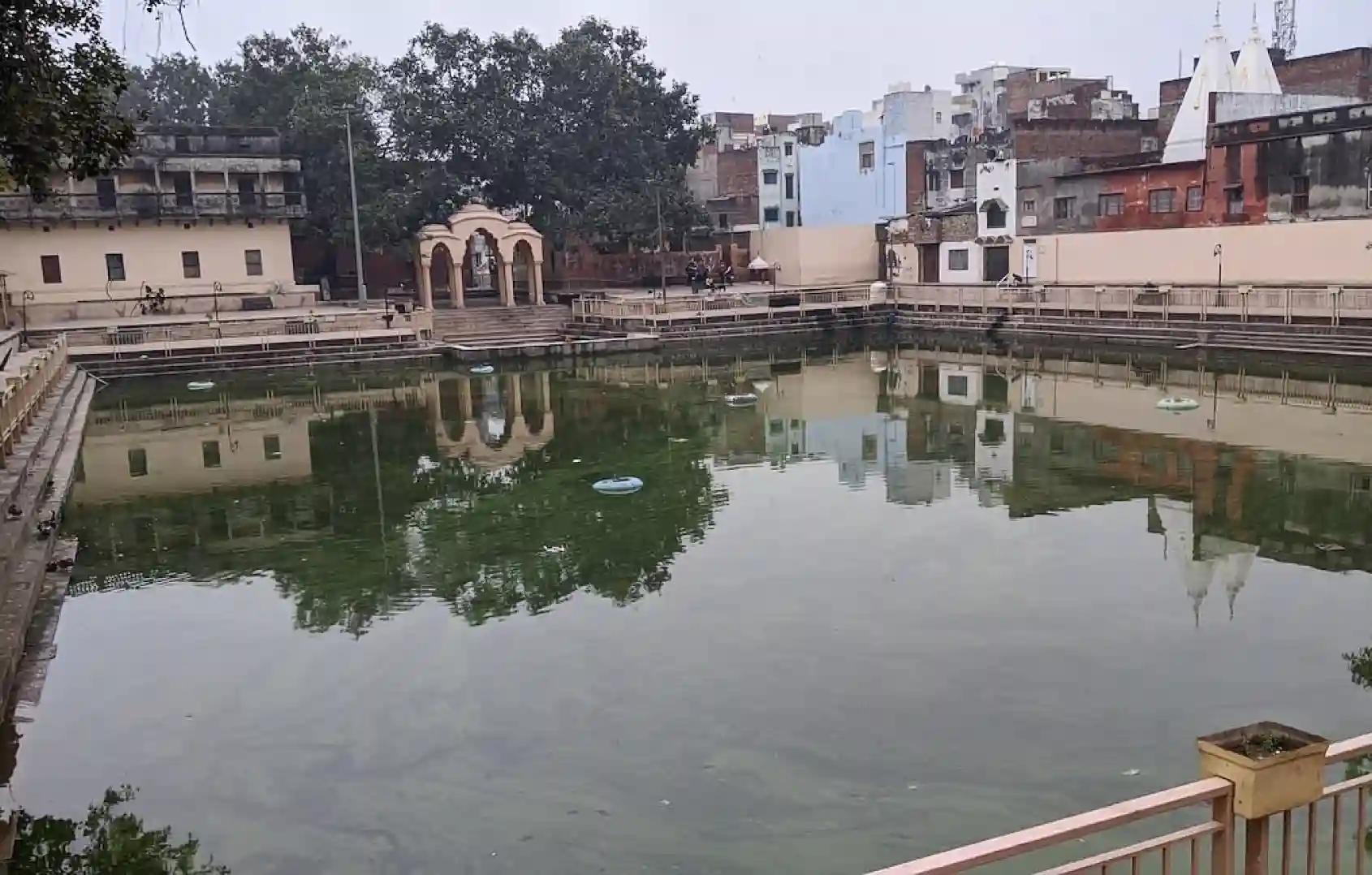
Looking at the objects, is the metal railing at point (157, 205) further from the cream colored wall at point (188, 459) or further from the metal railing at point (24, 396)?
the cream colored wall at point (188, 459)

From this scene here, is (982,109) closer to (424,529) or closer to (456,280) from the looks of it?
(456,280)

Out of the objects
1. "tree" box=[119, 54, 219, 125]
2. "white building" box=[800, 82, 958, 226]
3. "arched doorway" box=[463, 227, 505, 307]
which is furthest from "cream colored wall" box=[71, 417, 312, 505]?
"tree" box=[119, 54, 219, 125]

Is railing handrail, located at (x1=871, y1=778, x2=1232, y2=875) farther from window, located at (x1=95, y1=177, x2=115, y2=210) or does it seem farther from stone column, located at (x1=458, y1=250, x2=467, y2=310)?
window, located at (x1=95, y1=177, x2=115, y2=210)

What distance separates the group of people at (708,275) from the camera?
135 ft

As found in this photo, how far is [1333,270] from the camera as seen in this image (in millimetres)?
30516

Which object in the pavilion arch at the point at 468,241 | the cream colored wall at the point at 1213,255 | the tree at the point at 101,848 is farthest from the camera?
the pavilion arch at the point at 468,241

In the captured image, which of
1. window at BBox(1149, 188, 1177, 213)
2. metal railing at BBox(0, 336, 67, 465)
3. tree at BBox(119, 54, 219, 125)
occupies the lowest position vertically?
metal railing at BBox(0, 336, 67, 465)

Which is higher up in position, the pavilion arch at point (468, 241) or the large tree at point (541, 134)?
the large tree at point (541, 134)

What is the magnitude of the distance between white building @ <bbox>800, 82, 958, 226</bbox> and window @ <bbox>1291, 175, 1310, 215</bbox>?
18.8m

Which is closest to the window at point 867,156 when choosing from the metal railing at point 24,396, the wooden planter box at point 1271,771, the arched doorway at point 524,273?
the arched doorway at point 524,273

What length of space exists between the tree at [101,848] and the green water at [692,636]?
0.20 m

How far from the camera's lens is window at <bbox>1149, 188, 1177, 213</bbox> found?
118 ft

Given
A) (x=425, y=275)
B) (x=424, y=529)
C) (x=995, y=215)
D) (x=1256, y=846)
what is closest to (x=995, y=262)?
(x=995, y=215)

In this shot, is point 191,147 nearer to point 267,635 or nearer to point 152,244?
point 152,244
